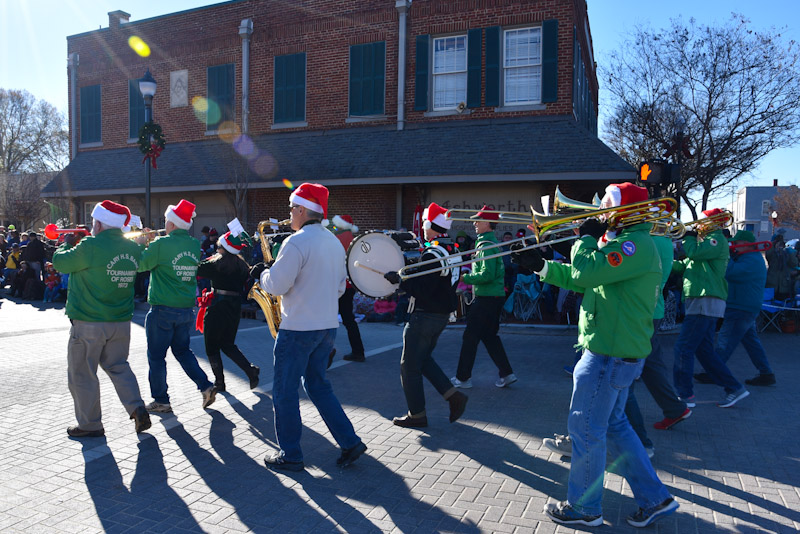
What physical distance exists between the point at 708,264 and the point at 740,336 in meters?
1.26

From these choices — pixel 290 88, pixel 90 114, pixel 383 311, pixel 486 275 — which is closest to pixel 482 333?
pixel 486 275

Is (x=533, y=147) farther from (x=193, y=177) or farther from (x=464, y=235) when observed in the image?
(x=193, y=177)

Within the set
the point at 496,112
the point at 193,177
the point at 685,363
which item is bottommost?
the point at 685,363

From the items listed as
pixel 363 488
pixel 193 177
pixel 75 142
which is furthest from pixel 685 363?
pixel 75 142

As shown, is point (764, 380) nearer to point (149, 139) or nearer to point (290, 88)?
point (149, 139)

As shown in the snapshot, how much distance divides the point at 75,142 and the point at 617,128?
1913 cm

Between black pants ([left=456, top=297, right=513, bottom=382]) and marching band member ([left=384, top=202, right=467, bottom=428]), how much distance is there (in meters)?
1.33

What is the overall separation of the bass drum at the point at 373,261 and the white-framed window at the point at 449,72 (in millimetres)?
11274

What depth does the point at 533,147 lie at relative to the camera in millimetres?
13922

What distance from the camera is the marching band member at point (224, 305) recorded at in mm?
6383

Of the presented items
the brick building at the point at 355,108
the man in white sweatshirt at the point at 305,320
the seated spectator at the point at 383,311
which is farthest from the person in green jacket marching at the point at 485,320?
the brick building at the point at 355,108

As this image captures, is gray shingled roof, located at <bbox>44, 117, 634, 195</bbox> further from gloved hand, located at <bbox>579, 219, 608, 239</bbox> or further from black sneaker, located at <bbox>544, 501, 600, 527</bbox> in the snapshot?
black sneaker, located at <bbox>544, 501, 600, 527</bbox>

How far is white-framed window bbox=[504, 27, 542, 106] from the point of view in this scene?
14.9 metres

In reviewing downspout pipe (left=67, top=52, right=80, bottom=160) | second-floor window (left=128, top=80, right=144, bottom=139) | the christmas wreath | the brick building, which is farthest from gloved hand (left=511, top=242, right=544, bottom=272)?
downspout pipe (left=67, top=52, right=80, bottom=160)
